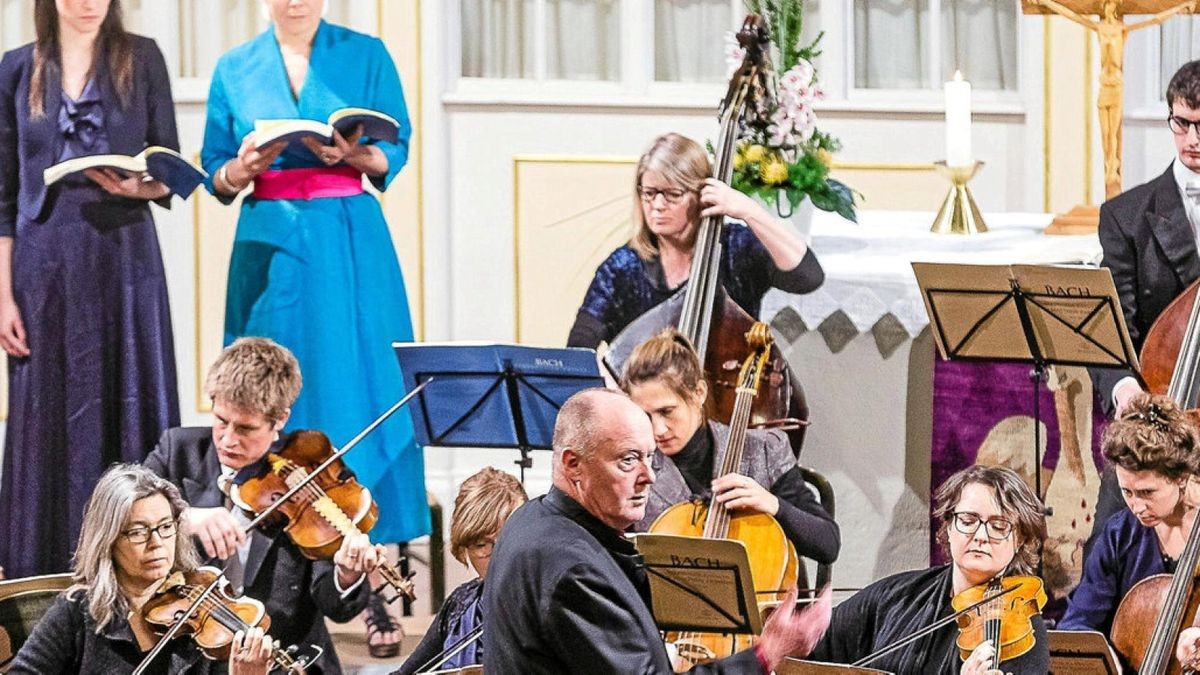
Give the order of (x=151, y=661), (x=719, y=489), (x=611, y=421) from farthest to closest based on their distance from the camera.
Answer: (x=719, y=489) → (x=151, y=661) → (x=611, y=421)

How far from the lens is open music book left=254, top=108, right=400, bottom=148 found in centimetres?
557

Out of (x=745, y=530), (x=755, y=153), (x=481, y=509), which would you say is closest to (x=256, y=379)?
(x=481, y=509)

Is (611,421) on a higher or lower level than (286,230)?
lower

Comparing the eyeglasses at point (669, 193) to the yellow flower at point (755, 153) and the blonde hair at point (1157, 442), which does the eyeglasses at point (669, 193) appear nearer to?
the yellow flower at point (755, 153)

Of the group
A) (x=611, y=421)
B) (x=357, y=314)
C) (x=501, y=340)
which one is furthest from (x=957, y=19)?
(x=611, y=421)

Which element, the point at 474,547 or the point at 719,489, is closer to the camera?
the point at 474,547

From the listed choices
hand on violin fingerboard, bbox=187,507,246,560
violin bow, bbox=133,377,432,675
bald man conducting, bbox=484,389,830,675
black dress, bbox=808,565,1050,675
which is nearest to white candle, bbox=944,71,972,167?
violin bow, bbox=133,377,432,675

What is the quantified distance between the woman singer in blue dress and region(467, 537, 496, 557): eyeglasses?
5.78 feet

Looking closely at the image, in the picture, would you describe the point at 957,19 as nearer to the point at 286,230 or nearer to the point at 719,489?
the point at 286,230

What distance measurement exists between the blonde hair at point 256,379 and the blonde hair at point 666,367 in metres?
0.79

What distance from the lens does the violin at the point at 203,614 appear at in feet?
12.4

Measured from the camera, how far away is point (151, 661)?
3.77 m

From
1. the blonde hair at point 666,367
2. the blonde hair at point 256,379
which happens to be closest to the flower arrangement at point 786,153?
the blonde hair at point 666,367

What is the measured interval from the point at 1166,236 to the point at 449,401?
1816 millimetres
